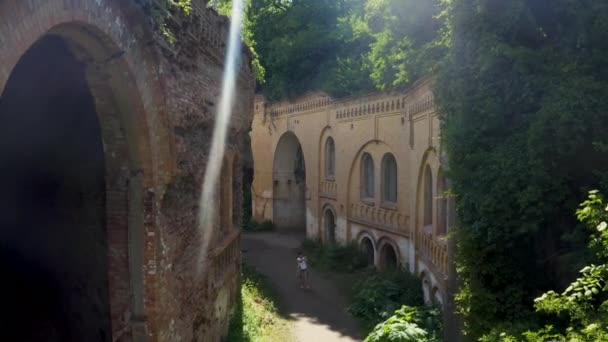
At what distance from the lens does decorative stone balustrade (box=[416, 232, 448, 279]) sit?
11.9 metres

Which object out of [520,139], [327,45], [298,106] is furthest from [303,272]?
[327,45]

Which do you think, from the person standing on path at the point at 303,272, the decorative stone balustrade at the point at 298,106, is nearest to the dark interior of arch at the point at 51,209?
the person standing on path at the point at 303,272

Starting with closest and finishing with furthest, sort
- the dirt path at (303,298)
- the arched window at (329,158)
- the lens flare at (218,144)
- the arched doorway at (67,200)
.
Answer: the arched doorway at (67,200) → the lens flare at (218,144) → the dirt path at (303,298) → the arched window at (329,158)

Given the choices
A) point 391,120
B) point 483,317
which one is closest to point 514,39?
point 483,317

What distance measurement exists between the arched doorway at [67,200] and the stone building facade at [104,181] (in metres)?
0.01

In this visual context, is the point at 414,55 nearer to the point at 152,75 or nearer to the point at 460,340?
the point at 460,340

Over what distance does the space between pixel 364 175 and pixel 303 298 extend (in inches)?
231

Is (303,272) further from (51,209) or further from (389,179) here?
(51,209)

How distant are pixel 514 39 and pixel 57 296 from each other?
7.25 m

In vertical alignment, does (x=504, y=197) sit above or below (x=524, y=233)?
above

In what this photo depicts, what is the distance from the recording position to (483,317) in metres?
7.50

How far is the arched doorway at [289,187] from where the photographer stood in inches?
1032

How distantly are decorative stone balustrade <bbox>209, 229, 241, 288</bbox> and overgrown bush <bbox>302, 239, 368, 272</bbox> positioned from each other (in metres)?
7.21

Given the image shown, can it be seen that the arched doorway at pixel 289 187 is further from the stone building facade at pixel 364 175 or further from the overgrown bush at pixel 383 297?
the overgrown bush at pixel 383 297
